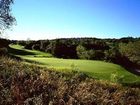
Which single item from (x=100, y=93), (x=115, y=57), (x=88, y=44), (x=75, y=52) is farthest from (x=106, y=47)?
(x=100, y=93)

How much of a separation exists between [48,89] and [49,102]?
0.88 m

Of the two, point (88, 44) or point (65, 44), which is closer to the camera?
point (65, 44)

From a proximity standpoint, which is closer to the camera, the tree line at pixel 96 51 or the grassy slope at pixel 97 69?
the grassy slope at pixel 97 69

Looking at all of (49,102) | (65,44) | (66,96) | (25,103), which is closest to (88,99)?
(66,96)

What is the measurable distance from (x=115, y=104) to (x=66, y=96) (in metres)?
1.48

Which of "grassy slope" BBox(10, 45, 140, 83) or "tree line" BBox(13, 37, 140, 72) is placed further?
"tree line" BBox(13, 37, 140, 72)

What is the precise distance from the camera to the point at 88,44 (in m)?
97.7

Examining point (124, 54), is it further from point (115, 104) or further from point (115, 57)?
point (115, 104)

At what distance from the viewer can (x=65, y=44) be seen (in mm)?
87000

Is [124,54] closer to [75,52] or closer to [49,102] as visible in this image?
[75,52]

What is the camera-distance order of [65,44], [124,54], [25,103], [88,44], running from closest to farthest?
[25,103] → [124,54] → [65,44] → [88,44]

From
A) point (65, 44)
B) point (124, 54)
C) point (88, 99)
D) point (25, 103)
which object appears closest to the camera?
point (25, 103)

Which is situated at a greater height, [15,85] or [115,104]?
[15,85]

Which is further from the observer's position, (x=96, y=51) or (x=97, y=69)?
(x=96, y=51)
